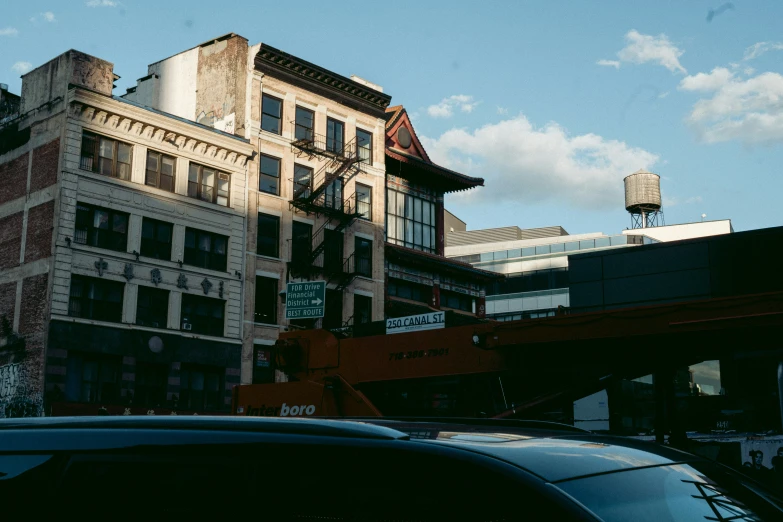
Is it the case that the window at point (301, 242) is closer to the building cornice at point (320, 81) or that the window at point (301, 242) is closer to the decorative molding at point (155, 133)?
the decorative molding at point (155, 133)

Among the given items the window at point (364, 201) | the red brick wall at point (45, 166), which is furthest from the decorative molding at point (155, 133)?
the window at point (364, 201)

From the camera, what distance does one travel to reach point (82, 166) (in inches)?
1452

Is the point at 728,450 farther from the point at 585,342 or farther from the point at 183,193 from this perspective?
the point at 183,193

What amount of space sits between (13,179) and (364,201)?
17467 millimetres

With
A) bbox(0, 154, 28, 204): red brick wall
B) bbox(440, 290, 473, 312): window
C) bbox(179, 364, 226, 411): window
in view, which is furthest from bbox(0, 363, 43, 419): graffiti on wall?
bbox(440, 290, 473, 312): window

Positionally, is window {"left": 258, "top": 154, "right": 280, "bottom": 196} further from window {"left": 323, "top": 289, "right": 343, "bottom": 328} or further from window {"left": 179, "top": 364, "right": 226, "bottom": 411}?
window {"left": 179, "top": 364, "right": 226, "bottom": 411}

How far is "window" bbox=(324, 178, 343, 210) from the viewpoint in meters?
45.7

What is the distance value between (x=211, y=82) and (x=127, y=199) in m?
9.97

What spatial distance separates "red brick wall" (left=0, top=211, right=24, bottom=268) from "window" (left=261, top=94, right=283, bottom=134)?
487 inches

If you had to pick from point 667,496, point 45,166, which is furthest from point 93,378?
point 667,496

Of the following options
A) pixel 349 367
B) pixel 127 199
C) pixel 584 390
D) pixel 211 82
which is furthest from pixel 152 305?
pixel 584 390

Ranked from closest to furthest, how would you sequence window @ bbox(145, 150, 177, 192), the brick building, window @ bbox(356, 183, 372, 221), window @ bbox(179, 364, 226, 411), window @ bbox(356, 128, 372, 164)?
the brick building < window @ bbox(179, 364, 226, 411) < window @ bbox(145, 150, 177, 192) < window @ bbox(356, 183, 372, 221) < window @ bbox(356, 128, 372, 164)

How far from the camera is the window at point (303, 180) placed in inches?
1770

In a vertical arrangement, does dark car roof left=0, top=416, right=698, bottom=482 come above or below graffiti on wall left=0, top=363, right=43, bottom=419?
below
